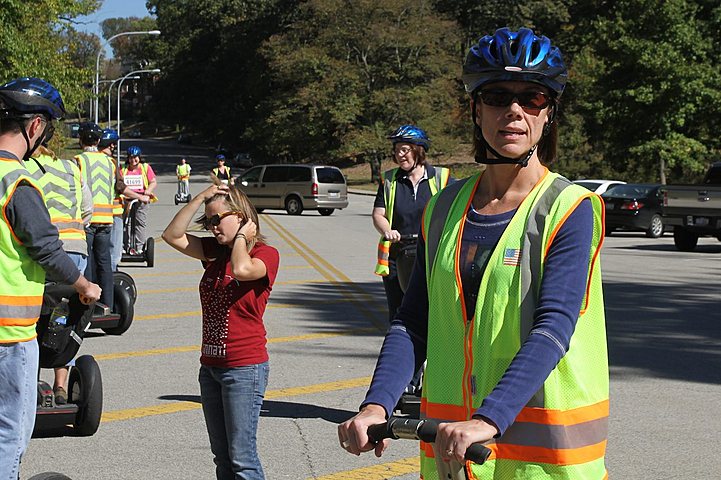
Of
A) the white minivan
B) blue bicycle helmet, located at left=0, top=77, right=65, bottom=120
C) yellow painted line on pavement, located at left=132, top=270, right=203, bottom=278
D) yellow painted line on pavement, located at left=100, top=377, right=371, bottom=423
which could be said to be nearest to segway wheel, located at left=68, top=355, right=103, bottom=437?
yellow painted line on pavement, located at left=100, top=377, right=371, bottom=423

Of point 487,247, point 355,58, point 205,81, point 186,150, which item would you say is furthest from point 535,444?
point 186,150

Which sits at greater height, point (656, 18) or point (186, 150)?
point (656, 18)

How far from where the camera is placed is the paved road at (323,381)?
22.1 ft

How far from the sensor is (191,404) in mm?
8367

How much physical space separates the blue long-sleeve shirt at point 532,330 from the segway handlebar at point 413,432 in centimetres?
12

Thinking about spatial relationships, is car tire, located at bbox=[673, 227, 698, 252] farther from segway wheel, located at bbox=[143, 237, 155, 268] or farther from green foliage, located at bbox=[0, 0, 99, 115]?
green foliage, located at bbox=[0, 0, 99, 115]

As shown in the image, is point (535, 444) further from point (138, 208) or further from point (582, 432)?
point (138, 208)

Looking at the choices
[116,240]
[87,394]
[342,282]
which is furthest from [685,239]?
[87,394]

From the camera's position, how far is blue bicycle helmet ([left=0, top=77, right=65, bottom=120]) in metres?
4.64

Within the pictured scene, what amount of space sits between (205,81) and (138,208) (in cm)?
8106

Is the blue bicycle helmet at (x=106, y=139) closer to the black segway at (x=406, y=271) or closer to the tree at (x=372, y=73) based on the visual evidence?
the black segway at (x=406, y=271)

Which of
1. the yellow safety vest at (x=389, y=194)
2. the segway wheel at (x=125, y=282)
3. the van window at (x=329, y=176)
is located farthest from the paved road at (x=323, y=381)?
the van window at (x=329, y=176)

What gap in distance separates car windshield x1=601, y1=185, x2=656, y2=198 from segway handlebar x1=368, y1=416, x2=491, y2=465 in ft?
89.2

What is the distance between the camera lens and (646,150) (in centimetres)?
3847
